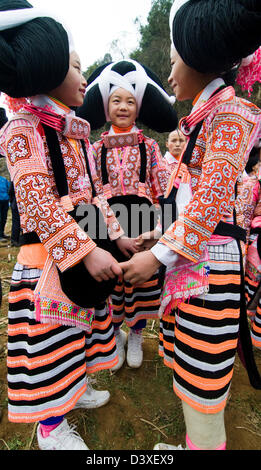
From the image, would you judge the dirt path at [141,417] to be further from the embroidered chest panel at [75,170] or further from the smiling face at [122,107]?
the smiling face at [122,107]

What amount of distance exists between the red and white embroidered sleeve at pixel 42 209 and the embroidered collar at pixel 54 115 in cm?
17

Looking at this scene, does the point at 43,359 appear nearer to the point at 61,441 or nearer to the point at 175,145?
the point at 61,441

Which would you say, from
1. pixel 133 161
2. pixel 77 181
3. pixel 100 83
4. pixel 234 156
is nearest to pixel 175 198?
pixel 234 156

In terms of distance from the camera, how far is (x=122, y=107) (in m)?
2.16

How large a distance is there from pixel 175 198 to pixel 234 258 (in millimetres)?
384

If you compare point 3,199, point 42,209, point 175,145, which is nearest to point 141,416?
point 42,209

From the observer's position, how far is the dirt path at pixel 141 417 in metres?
1.71

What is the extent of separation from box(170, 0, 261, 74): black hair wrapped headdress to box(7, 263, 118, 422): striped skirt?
1.21 meters

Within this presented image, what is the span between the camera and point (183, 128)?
1.25m

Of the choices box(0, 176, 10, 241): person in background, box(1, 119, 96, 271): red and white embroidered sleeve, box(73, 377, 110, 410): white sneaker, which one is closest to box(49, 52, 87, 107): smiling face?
box(1, 119, 96, 271): red and white embroidered sleeve

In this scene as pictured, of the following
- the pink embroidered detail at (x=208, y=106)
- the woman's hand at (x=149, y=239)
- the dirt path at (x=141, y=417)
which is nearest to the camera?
the pink embroidered detail at (x=208, y=106)

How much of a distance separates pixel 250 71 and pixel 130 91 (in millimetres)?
1154

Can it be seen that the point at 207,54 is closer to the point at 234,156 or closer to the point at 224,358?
the point at 234,156

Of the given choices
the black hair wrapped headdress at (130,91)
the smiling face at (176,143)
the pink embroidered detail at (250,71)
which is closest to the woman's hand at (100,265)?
the pink embroidered detail at (250,71)
